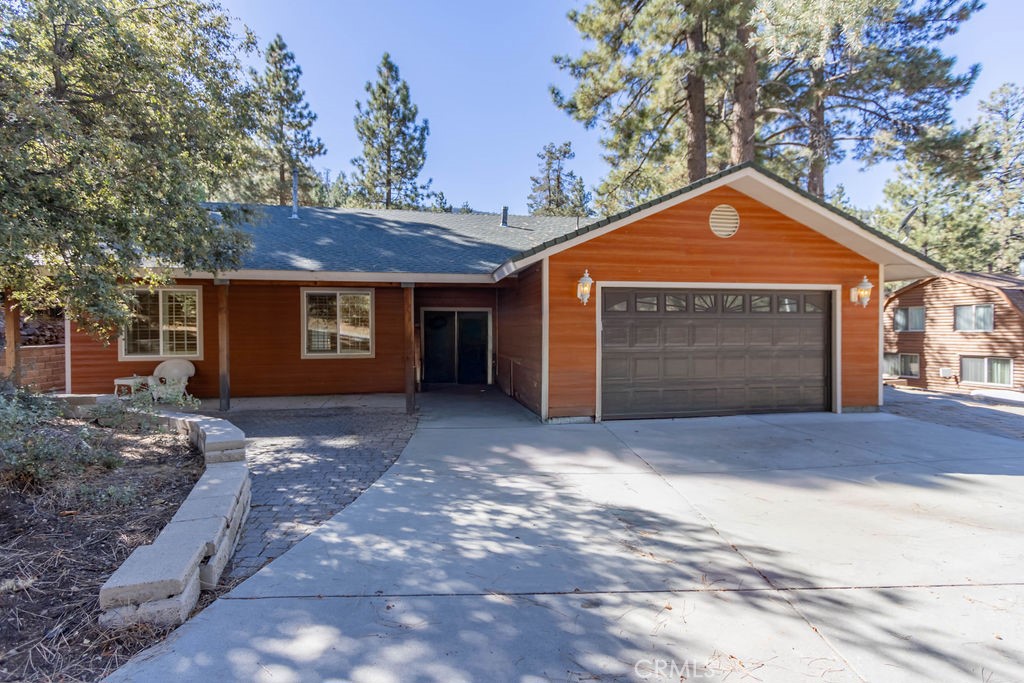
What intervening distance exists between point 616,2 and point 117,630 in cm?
1404

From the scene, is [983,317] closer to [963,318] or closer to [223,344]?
[963,318]

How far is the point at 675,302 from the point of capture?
7707 mm

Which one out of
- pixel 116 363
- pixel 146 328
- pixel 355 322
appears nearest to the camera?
pixel 116 363

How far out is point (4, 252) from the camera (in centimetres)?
412

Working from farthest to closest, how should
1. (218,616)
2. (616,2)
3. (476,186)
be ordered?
(476,186)
(616,2)
(218,616)

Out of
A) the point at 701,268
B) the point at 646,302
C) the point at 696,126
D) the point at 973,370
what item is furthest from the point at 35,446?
the point at 973,370

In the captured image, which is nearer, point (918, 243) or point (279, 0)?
point (279, 0)

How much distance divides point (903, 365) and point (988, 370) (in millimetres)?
2968

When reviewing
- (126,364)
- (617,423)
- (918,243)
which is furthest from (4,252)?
(918,243)

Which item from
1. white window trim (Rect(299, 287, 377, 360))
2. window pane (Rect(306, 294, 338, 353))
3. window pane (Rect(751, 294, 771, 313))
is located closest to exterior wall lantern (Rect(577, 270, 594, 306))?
window pane (Rect(751, 294, 771, 313))

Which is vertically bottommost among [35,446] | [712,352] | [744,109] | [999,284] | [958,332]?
[35,446]

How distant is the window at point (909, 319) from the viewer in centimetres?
1866

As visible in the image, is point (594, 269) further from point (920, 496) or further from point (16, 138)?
point (16, 138)

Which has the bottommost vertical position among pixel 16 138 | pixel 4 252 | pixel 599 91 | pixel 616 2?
pixel 4 252
